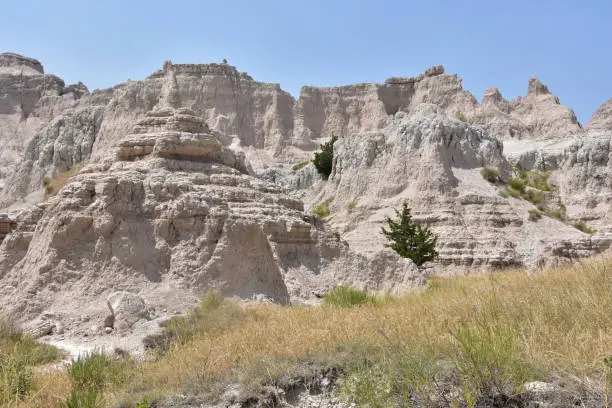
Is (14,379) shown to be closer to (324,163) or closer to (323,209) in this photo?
(323,209)

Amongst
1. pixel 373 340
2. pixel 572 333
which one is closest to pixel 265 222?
pixel 373 340

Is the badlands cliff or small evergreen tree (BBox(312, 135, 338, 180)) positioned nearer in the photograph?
the badlands cliff

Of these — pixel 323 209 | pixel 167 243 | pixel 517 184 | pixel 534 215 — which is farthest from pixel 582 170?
pixel 167 243

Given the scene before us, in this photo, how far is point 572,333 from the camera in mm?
4992

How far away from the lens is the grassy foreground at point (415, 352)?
450cm

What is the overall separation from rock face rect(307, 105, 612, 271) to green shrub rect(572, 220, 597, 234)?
205 centimetres

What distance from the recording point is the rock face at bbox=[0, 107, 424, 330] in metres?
11.0

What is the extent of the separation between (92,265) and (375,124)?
55.7 m

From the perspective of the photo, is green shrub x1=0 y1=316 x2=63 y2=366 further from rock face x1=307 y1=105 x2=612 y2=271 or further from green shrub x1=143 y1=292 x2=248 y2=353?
rock face x1=307 y1=105 x2=612 y2=271

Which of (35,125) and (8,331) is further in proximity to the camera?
(35,125)

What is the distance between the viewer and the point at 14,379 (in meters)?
6.11

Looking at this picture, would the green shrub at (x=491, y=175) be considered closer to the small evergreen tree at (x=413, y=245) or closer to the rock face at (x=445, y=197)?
the rock face at (x=445, y=197)

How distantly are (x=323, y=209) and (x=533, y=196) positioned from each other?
12.3 metres

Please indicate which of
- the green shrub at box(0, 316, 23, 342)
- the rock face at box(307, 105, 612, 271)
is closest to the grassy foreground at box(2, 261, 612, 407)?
the green shrub at box(0, 316, 23, 342)
